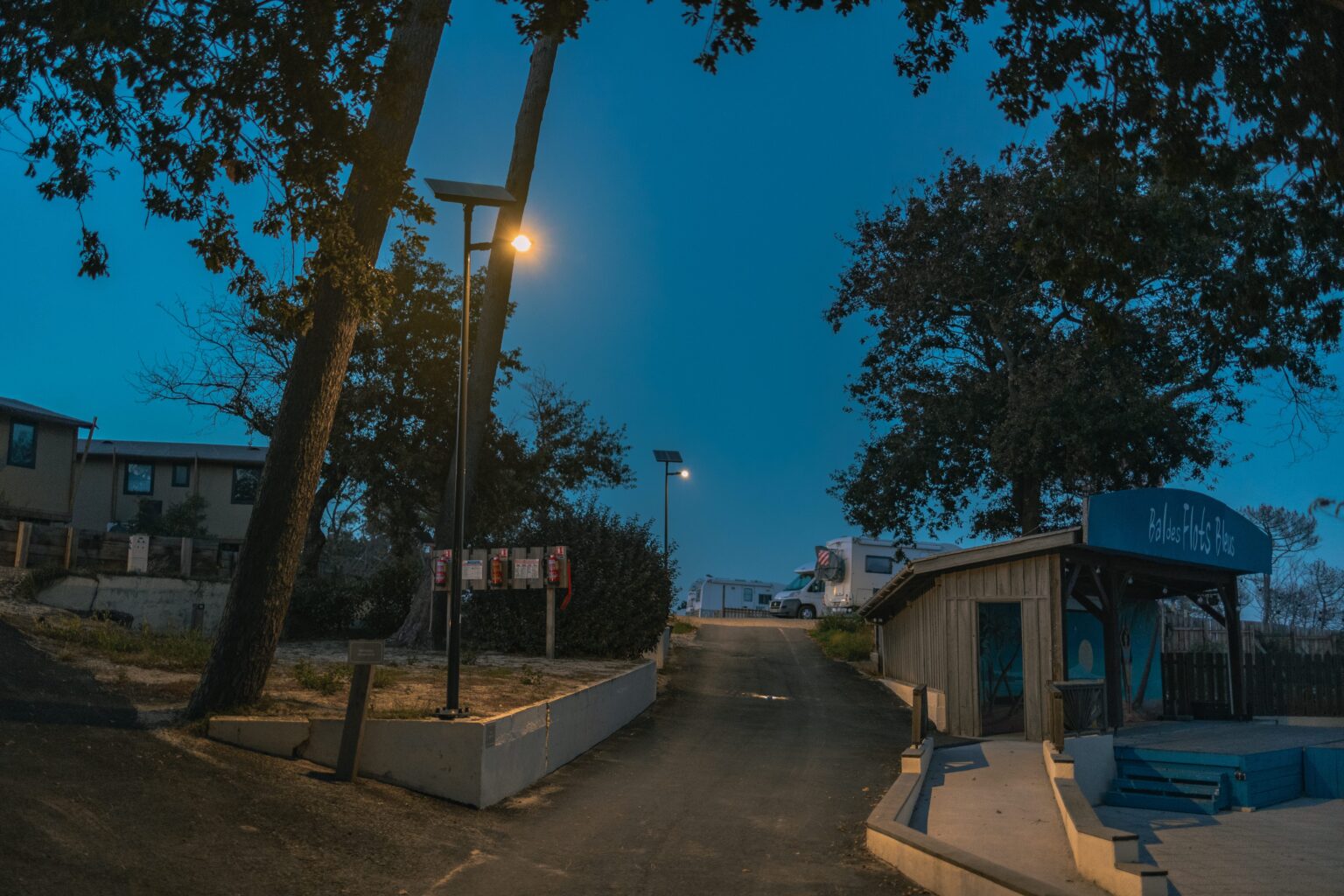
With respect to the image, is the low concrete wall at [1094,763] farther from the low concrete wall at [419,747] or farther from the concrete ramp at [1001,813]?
the low concrete wall at [419,747]

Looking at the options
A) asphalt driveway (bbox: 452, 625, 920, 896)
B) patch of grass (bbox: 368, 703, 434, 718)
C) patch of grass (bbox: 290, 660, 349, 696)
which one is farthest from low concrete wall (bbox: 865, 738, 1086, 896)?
patch of grass (bbox: 290, 660, 349, 696)

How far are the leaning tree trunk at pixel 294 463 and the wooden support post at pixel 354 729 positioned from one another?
104cm

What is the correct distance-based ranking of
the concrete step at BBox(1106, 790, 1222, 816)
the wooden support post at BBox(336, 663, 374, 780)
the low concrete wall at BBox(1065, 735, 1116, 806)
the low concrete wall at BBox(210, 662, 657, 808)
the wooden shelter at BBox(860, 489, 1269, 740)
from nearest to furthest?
the wooden support post at BBox(336, 663, 374, 780), the low concrete wall at BBox(210, 662, 657, 808), the low concrete wall at BBox(1065, 735, 1116, 806), the concrete step at BBox(1106, 790, 1222, 816), the wooden shelter at BBox(860, 489, 1269, 740)

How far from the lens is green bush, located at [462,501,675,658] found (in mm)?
22141

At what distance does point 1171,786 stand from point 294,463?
13634mm

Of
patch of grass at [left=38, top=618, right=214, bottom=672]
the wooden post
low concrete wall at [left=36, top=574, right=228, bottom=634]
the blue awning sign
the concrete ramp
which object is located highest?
the blue awning sign

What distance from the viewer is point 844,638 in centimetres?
3272

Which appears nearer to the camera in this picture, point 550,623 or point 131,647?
point 131,647

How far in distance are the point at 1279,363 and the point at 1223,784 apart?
21.4ft

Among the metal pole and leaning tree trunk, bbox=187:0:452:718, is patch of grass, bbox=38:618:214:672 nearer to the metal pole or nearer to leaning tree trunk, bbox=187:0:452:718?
leaning tree trunk, bbox=187:0:452:718

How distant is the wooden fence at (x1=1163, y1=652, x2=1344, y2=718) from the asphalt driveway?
642 cm

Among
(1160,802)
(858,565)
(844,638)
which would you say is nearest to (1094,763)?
(1160,802)

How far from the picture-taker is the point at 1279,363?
1375 centimetres

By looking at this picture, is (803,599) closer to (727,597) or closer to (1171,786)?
(727,597)
